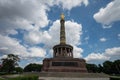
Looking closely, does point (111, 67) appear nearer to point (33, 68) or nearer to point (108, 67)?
point (108, 67)

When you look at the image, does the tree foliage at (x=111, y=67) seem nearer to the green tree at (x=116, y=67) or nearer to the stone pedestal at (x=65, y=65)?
the green tree at (x=116, y=67)

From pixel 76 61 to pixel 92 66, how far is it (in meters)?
42.9

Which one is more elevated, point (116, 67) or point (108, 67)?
point (108, 67)

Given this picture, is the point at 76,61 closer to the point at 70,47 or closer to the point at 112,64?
the point at 70,47

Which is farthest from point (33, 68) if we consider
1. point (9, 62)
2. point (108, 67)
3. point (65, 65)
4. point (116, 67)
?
point (65, 65)

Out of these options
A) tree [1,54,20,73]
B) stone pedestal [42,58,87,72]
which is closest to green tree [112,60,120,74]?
stone pedestal [42,58,87,72]

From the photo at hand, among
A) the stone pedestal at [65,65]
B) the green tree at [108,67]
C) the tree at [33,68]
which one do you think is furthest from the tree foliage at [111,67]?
the tree at [33,68]

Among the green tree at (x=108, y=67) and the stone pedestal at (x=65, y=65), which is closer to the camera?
the stone pedestal at (x=65, y=65)

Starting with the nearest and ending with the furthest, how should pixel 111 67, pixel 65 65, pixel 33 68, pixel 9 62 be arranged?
pixel 65 65
pixel 9 62
pixel 111 67
pixel 33 68

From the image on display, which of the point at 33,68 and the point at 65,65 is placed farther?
the point at 33,68

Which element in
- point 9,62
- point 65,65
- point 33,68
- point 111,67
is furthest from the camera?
point 33,68

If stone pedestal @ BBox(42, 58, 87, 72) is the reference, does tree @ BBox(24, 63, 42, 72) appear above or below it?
above

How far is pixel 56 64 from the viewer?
4731 centimetres

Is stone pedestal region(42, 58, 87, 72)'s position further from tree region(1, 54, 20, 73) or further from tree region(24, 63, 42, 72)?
tree region(24, 63, 42, 72)
